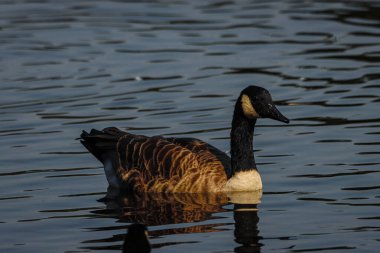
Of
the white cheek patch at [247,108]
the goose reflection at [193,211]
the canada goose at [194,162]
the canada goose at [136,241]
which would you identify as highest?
the white cheek patch at [247,108]

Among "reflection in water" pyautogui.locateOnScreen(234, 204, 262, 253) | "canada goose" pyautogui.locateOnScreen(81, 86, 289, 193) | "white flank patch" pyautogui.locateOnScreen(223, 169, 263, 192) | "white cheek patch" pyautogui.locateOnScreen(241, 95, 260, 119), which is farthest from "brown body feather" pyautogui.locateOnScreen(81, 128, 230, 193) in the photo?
"reflection in water" pyautogui.locateOnScreen(234, 204, 262, 253)

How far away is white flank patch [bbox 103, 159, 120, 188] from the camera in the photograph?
15.2 m

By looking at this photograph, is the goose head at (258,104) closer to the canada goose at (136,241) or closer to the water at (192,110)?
the water at (192,110)

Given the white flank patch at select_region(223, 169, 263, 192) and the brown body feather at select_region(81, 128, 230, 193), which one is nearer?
the white flank patch at select_region(223, 169, 263, 192)

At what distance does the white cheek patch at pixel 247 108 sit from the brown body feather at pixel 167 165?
2.57 ft

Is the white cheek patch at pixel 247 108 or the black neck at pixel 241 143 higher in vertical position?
the white cheek patch at pixel 247 108

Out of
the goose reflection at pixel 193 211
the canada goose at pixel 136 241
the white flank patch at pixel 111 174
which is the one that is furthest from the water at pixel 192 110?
the canada goose at pixel 136 241

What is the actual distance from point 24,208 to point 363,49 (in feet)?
40.7

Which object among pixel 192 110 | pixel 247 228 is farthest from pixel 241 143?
pixel 192 110

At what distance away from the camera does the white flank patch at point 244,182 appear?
1470 cm

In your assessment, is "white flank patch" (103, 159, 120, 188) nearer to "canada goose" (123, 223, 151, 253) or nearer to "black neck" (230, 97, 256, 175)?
"black neck" (230, 97, 256, 175)

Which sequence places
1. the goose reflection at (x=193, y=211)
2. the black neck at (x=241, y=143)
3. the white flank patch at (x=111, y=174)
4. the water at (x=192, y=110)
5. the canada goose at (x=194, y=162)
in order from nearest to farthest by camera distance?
1. the goose reflection at (x=193, y=211)
2. the water at (x=192, y=110)
3. the canada goose at (x=194, y=162)
4. the black neck at (x=241, y=143)
5. the white flank patch at (x=111, y=174)

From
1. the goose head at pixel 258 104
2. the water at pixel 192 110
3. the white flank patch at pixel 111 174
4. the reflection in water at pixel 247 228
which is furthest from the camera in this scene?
the white flank patch at pixel 111 174

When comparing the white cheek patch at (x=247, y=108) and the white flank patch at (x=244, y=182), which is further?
the white cheek patch at (x=247, y=108)
